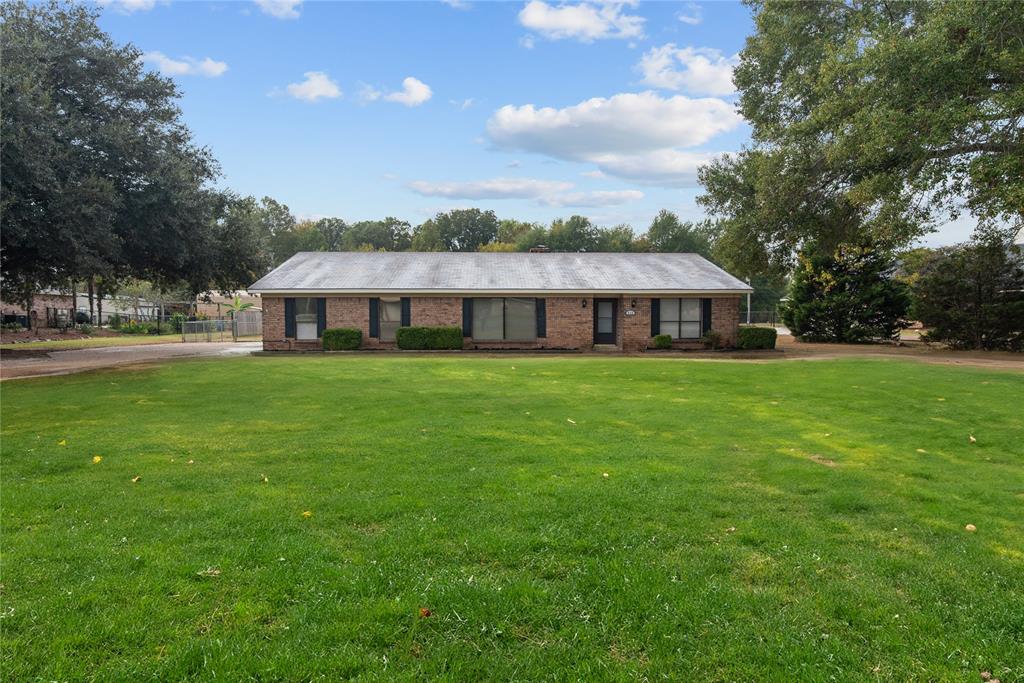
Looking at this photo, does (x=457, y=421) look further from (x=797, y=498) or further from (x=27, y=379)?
(x=27, y=379)

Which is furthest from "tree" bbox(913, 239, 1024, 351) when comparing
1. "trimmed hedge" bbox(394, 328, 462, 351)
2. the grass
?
the grass

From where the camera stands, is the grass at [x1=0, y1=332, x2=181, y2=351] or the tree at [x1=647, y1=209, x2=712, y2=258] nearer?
the grass at [x1=0, y1=332, x2=181, y2=351]

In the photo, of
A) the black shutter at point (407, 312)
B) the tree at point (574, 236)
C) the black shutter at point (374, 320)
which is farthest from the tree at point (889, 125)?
the tree at point (574, 236)

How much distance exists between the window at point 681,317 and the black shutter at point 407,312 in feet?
31.0

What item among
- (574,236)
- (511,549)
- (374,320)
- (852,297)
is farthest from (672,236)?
(511,549)

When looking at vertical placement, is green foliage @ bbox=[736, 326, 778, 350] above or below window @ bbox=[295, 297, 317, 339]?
below

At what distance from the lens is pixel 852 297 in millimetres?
27234

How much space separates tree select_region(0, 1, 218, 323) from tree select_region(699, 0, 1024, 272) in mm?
18256

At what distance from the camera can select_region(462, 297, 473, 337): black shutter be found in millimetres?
23562

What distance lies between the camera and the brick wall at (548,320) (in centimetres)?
2330

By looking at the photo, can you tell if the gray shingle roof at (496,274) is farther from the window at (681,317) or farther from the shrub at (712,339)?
the shrub at (712,339)

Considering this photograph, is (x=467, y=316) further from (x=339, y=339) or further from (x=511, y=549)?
(x=511, y=549)

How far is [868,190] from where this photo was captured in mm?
15227

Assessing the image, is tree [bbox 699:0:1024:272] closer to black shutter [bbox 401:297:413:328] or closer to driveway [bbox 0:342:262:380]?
black shutter [bbox 401:297:413:328]
